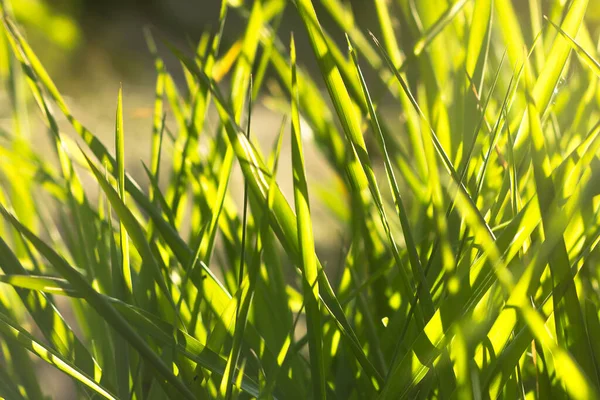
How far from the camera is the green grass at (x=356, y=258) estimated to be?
0.72 feet

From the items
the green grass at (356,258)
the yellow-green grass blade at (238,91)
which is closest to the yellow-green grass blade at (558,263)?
the green grass at (356,258)

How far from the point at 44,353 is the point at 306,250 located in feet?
0.33

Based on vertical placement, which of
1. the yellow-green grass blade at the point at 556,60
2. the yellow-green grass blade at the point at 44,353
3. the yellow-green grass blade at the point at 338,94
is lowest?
the yellow-green grass blade at the point at 44,353

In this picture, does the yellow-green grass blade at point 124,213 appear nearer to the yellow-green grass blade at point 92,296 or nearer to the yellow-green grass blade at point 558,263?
the yellow-green grass blade at point 92,296

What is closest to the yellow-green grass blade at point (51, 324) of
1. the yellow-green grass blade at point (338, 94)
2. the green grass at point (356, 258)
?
the green grass at point (356, 258)

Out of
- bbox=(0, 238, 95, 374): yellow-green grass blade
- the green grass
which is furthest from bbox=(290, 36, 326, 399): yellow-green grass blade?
bbox=(0, 238, 95, 374): yellow-green grass blade

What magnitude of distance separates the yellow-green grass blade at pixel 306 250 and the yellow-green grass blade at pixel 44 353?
8 centimetres

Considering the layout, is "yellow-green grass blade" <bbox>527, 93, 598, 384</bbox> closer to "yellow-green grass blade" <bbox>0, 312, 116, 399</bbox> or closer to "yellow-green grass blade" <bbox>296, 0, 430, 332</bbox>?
"yellow-green grass blade" <bbox>296, 0, 430, 332</bbox>

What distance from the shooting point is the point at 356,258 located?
1.16 ft

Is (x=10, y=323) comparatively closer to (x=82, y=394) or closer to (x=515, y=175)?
(x=82, y=394)

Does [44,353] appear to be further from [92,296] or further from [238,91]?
[238,91]

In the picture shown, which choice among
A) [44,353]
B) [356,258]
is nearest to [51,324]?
[44,353]

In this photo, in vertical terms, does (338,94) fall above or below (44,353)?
above

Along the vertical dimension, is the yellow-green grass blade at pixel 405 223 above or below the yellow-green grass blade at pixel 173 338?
above
